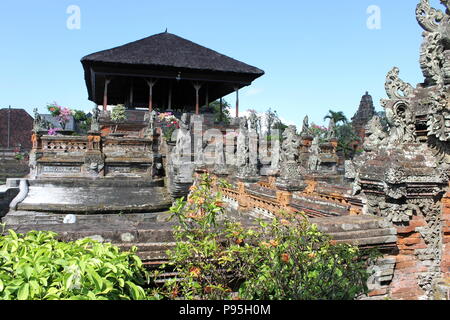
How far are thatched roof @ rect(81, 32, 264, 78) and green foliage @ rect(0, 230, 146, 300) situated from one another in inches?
861

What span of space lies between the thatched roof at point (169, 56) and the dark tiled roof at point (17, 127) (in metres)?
19.7

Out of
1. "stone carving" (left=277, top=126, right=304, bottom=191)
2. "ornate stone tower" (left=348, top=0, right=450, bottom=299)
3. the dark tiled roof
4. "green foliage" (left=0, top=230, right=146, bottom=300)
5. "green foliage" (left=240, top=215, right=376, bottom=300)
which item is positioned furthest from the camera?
the dark tiled roof

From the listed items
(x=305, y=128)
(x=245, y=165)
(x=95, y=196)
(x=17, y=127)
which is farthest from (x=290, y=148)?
(x=17, y=127)

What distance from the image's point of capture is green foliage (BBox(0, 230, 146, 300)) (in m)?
2.12

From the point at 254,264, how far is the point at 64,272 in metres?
1.34

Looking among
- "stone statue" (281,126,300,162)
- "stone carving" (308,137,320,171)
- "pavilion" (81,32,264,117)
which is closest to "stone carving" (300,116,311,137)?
"stone carving" (308,137,320,171)

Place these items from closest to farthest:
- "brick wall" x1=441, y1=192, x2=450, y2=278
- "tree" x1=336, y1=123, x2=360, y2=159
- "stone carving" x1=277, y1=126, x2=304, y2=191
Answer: "brick wall" x1=441, y1=192, x2=450, y2=278 < "stone carving" x1=277, y1=126, x2=304, y2=191 < "tree" x1=336, y1=123, x2=360, y2=159

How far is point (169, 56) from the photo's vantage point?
2506 cm

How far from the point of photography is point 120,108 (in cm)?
2191

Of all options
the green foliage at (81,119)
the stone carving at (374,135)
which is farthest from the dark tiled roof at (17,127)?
the stone carving at (374,135)

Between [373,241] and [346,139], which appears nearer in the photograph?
[373,241]

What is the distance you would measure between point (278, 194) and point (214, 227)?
181 inches

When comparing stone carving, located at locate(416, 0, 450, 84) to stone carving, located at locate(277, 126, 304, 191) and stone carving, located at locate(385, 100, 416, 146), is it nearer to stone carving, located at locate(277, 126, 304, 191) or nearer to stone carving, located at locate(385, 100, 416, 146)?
stone carving, located at locate(385, 100, 416, 146)

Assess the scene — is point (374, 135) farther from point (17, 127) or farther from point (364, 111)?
point (17, 127)
